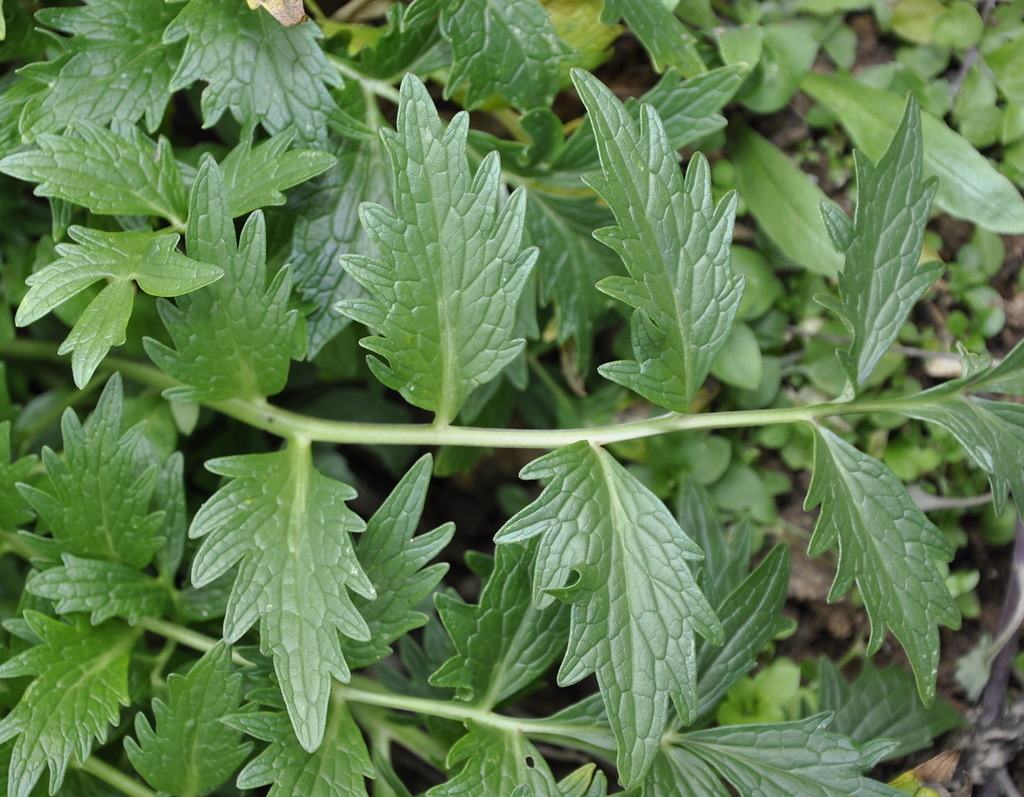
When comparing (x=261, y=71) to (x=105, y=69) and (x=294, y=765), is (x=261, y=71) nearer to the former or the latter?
(x=105, y=69)

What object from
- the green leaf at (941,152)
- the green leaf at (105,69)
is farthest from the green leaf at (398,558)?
the green leaf at (941,152)

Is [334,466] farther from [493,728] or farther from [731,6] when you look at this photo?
[731,6]

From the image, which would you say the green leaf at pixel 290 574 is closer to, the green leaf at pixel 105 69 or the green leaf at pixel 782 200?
the green leaf at pixel 105 69

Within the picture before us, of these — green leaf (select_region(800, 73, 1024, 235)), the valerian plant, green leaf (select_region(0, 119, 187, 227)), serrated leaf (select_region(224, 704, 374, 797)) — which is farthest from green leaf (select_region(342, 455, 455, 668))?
green leaf (select_region(800, 73, 1024, 235))

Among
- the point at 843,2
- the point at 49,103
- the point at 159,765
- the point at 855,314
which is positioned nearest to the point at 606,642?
the point at 855,314

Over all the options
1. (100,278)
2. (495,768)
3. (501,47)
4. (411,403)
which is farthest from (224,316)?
(495,768)

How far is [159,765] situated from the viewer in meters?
1.09

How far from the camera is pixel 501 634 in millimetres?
1121

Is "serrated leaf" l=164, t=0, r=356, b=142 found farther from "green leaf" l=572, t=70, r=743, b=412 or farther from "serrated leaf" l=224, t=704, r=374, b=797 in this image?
"serrated leaf" l=224, t=704, r=374, b=797

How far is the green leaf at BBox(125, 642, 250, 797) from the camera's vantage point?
105cm

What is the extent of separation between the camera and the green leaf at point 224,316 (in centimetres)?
101

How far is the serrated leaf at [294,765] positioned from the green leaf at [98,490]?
285mm

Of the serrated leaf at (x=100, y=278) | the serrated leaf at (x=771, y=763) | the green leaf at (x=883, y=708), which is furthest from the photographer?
the green leaf at (x=883, y=708)

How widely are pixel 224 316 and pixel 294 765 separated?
556mm
